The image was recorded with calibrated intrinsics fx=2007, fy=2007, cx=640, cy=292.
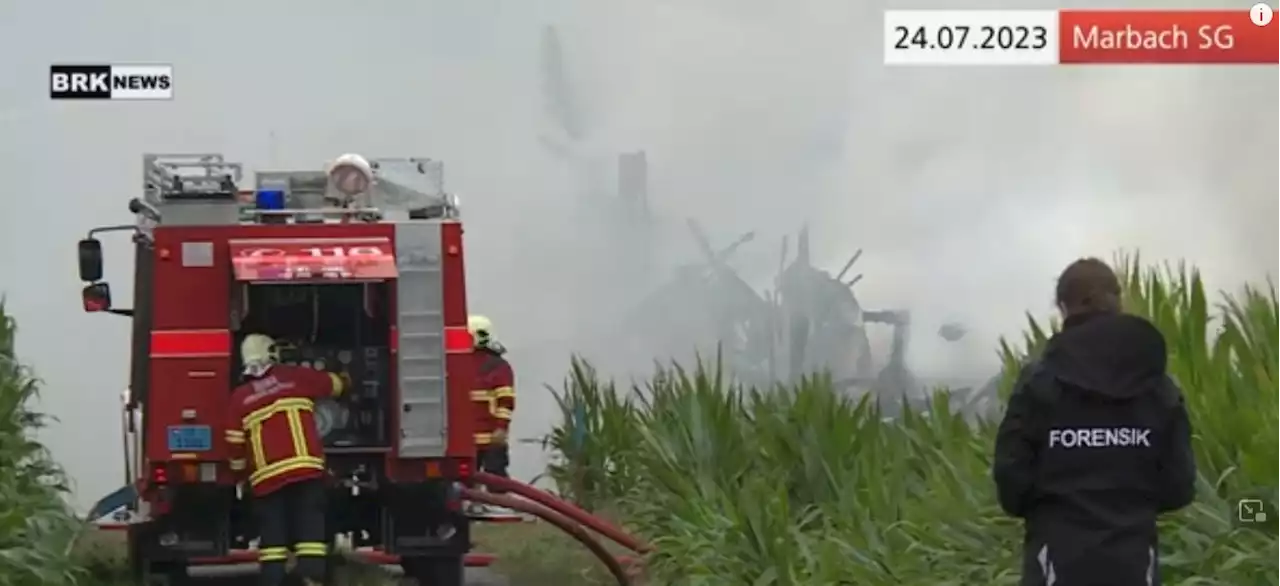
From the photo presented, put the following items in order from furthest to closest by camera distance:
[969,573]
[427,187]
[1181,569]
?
[427,187] → [969,573] → [1181,569]

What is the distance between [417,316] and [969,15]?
5334 millimetres

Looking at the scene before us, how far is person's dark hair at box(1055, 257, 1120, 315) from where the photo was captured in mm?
6086

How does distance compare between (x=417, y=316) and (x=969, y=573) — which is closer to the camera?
(x=969, y=573)

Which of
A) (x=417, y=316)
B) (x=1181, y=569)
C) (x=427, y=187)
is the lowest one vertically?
(x=1181, y=569)

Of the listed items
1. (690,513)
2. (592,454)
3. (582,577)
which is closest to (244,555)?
(582,577)

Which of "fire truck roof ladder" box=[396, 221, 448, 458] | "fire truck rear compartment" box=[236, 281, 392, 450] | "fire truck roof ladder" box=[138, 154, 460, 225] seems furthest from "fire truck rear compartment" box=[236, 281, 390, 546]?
"fire truck roof ladder" box=[138, 154, 460, 225]

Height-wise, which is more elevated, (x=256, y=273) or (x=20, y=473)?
(x=256, y=273)

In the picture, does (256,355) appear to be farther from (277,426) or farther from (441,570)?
(441,570)

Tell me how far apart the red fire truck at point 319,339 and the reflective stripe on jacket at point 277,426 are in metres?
0.44

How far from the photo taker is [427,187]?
12.1 meters

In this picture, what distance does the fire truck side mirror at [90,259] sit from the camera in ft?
39.6

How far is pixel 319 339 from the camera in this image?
1158 cm

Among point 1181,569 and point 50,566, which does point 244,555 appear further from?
point 1181,569

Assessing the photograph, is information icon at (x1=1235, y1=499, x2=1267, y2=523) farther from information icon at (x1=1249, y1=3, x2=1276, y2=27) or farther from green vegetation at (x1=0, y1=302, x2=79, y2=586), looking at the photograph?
information icon at (x1=1249, y1=3, x2=1276, y2=27)
